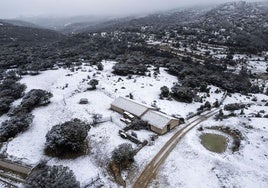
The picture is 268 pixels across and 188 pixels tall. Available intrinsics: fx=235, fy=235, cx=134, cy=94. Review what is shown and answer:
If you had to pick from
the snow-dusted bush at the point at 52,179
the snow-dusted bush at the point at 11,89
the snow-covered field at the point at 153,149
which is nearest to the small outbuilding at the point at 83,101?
the snow-covered field at the point at 153,149

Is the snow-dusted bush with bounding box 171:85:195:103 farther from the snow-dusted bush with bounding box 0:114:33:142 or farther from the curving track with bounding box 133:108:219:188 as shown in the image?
the snow-dusted bush with bounding box 0:114:33:142

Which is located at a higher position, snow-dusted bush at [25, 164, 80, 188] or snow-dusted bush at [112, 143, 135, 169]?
snow-dusted bush at [25, 164, 80, 188]

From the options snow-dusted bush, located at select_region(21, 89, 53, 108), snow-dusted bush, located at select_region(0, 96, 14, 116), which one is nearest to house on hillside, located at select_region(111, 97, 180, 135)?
snow-dusted bush, located at select_region(21, 89, 53, 108)

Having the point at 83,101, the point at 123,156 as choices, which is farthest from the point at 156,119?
the point at 83,101

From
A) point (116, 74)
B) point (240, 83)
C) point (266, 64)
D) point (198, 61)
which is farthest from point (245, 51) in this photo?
point (116, 74)

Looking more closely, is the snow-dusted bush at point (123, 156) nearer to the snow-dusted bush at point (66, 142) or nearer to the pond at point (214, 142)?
the snow-dusted bush at point (66, 142)
